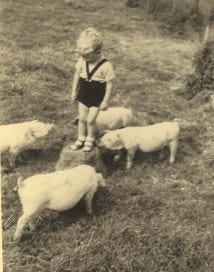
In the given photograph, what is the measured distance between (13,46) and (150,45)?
178cm

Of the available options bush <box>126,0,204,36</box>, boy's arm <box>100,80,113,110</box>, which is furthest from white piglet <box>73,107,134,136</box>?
bush <box>126,0,204,36</box>

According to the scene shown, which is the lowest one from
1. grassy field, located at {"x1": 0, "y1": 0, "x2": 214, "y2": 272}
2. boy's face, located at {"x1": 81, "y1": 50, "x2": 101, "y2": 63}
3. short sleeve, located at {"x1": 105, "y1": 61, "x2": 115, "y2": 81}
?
grassy field, located at {"x1": 0, "y1": 0, "x2": 214, "y2": 272}

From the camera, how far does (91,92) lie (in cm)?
344

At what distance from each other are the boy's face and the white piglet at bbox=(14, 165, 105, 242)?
668mm

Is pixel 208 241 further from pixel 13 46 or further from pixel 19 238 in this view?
pixel 13 46

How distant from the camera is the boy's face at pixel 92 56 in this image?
10.7 feet

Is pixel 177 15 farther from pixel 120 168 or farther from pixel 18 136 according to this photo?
pixel 18 136

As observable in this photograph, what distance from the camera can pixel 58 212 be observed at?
3113mm

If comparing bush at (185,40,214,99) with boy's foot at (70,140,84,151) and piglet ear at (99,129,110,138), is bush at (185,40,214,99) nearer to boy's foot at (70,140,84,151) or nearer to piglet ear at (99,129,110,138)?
piglet ear at (99,129,110,138)

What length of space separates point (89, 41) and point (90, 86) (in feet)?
1.11

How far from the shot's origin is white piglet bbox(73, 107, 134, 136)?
3.96 meters

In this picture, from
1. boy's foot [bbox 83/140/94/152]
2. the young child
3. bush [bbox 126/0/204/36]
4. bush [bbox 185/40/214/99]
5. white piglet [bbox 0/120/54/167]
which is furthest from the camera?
bush [bbox 126/0/204/36]

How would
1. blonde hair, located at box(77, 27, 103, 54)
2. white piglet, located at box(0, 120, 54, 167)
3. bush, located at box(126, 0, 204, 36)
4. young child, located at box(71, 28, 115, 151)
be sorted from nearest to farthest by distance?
1. blonde hair, located at box(77, 27, 103, 54)
2. young child, located at box(71, 28, 115, 151)
3. white piglet, located at box(0, 120, 54, 167)
4. bush, located at box(126, 0, 204, 36)

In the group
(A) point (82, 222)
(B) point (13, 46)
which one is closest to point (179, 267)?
(A) point (82, 222)
